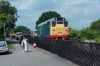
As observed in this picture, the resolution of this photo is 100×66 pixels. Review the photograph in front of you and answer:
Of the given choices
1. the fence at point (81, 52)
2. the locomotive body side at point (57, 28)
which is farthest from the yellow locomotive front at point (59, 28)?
the fence at point (81, 52)

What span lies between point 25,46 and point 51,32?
1072cm

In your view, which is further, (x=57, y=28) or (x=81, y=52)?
(x=57, y=28)

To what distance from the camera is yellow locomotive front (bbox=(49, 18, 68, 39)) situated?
141ft

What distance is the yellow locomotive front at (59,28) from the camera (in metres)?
43.1

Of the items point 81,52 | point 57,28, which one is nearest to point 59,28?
point 57,28

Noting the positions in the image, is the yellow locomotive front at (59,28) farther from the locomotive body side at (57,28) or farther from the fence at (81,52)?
the fence at (81,52)

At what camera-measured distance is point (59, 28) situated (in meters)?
43.4

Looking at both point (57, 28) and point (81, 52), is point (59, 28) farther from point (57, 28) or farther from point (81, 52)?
point (81, 52)

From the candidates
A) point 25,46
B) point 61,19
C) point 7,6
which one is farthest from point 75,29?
point 7,6

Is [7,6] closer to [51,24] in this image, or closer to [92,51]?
[51,24]

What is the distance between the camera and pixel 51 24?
43219 millimetres

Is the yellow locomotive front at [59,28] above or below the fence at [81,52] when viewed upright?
above

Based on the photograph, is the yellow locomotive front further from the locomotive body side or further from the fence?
the fence

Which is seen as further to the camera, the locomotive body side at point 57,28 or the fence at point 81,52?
the locomotive body side at point 57,28
